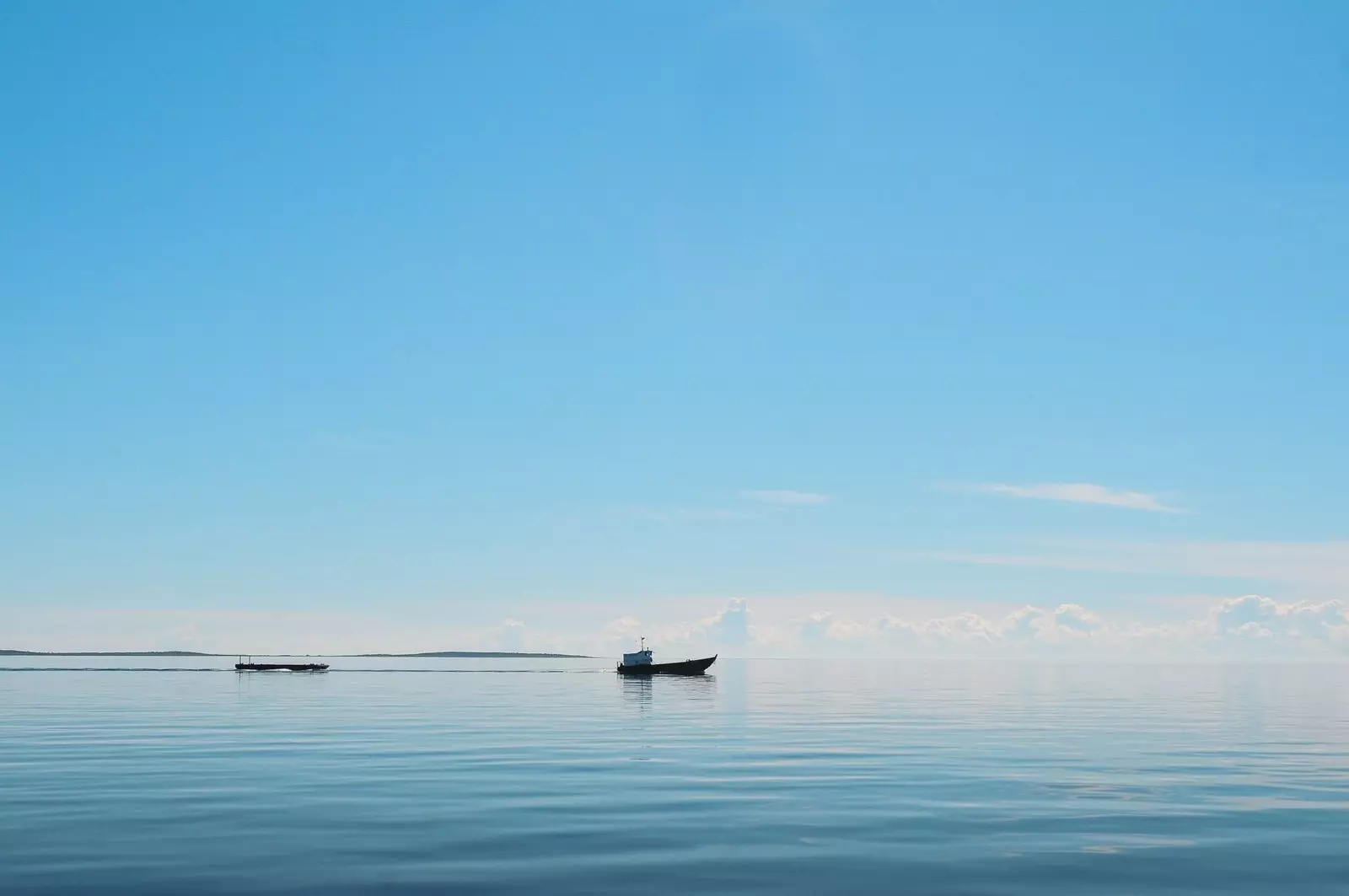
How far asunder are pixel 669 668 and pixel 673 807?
152 m

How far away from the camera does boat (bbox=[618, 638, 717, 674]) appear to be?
7185 inches

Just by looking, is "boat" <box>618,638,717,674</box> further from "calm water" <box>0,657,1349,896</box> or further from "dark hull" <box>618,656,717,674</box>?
"calm water" <box>0,657,1349,896</box>

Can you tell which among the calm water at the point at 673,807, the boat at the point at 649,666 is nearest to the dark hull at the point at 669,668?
the boat at the point at 649,666

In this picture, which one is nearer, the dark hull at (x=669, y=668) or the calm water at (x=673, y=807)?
the calm water at (x=673, y=807)

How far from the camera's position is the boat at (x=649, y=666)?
182 metres

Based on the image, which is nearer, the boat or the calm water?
the calm water

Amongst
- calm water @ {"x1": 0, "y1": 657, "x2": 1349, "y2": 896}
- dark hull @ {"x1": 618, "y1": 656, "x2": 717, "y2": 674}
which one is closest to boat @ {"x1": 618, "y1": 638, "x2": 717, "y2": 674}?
dark hull @ {"x1": 618, "y1": 656, "x2": 717, "y2": 674}

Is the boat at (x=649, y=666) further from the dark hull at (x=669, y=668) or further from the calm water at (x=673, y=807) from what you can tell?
the calm water at (x=673, y=807)

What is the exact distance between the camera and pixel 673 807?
35.3 metres

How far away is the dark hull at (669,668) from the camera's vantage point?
7180 inches

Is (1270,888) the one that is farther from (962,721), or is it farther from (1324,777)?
(962,721)

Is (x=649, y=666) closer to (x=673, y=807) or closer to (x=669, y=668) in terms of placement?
(x=669, y=668)

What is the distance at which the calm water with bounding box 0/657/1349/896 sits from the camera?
967 inches

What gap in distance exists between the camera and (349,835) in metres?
29.4
